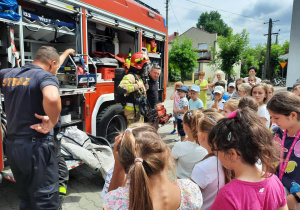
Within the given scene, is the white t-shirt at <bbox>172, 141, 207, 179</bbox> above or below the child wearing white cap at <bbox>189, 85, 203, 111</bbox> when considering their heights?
below

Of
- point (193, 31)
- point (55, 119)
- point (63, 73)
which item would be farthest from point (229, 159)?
point (193, 31)

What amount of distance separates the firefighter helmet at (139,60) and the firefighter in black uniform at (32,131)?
87.6 inches

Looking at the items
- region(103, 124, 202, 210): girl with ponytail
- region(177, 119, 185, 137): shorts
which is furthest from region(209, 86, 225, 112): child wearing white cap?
region(103, 124, 202, 210): girl with ponytail

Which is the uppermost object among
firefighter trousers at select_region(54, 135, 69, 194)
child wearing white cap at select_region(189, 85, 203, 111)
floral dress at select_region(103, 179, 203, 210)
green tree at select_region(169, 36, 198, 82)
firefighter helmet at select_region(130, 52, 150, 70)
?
green tree at select_region(169, 36, 198, 82)

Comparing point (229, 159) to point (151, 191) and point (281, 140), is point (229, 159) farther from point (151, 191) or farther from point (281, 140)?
point (281, 140)

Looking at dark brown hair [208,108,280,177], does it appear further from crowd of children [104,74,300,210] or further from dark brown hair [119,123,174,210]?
dark brown hair [119,123,174,210]

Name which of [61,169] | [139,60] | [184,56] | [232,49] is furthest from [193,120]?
[184,56]

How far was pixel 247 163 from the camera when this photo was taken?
3.96ft

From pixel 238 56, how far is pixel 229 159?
19339 millimetres

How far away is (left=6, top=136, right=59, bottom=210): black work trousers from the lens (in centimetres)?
217

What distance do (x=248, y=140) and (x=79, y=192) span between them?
2.90 meters

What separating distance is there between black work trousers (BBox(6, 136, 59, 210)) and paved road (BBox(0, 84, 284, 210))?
Result: 893 millimetres

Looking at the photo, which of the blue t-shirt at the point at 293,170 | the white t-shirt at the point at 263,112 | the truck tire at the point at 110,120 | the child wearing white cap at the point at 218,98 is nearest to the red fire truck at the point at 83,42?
the truck tire at the point at 110,120

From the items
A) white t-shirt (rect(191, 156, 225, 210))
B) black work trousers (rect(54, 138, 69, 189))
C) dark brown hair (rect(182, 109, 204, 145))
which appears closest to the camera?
white t-shirt (rect(191, 156, 225, 210))
